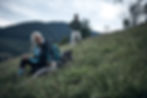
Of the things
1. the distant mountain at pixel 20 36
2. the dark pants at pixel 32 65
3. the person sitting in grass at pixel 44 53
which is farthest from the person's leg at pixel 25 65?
the distant mountain at pixel 20 36

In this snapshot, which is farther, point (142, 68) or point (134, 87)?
point (142, 68)

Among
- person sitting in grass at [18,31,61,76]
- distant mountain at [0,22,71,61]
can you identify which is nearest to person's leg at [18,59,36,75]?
person sitting in grass at [18,31,61,76]

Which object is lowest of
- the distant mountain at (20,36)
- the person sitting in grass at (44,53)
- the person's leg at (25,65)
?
the distant mountain at (20,36)

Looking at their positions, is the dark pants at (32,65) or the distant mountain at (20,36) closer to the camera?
the dark pants at (32,65)

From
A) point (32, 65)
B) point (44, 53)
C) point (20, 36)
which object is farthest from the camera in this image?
point (20, 36)

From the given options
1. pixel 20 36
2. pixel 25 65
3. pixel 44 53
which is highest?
pixel 44 53

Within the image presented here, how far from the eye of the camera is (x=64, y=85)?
11.9 ft

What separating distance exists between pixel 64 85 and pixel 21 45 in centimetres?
9792

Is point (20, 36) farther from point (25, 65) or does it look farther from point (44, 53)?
point (44, 53)

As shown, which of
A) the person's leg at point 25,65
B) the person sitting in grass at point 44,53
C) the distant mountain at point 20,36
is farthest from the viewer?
the distant mountain at point 20,36

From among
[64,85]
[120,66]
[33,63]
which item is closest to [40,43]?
[33,63]

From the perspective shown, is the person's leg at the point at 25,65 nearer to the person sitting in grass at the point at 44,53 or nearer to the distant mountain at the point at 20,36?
the person sitting in grass at the point at 44,53

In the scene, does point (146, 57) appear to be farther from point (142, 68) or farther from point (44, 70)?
point (44, 70)

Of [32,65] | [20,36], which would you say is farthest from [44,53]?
[20,36]
